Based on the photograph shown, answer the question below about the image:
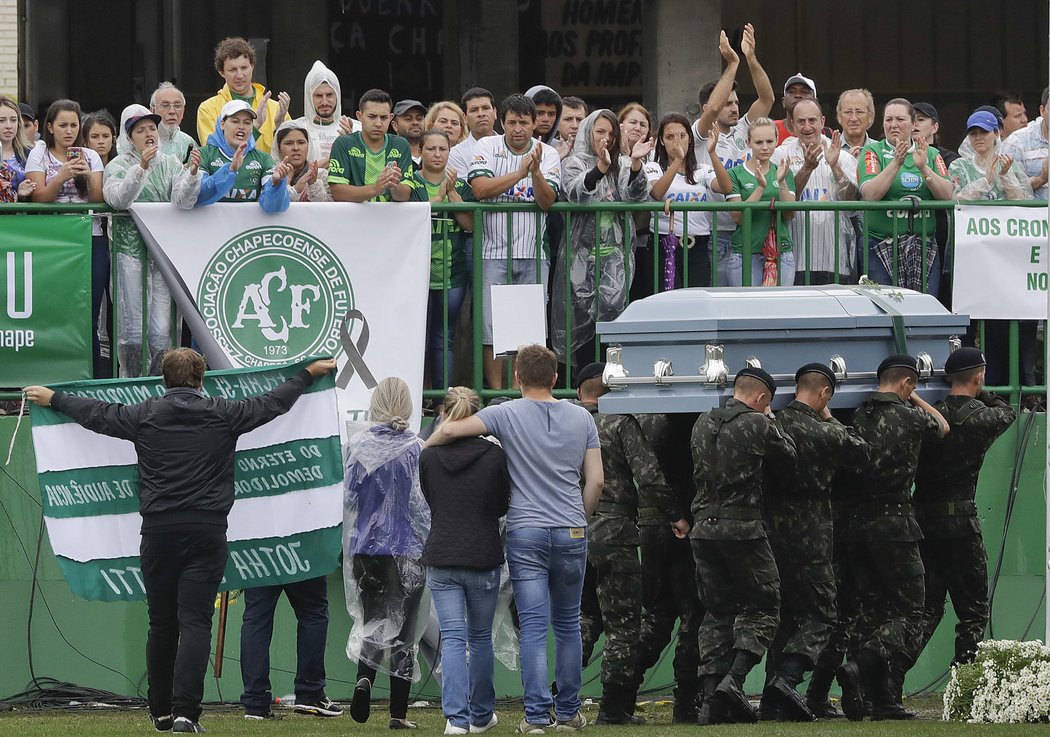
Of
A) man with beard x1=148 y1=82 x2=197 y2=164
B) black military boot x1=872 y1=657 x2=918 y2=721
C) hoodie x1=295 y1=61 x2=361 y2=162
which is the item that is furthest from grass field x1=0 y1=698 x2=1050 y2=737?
hoodie x1=295 y1=61 x2=361 y2=162

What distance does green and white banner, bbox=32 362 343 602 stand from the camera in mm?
11125

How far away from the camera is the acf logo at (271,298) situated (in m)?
12.1

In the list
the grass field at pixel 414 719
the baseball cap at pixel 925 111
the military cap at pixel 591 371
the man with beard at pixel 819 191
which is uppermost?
the baseball cap at pixel 925 111

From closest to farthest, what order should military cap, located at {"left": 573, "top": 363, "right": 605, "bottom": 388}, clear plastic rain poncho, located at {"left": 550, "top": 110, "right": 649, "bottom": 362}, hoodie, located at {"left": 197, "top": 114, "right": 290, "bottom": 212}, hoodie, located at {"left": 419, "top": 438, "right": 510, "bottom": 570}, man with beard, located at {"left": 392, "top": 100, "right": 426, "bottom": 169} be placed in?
hoodie, located at {"left": 419, "top": 438, "right": 510, "bottom": 570} → military cap, located at {"left": 573, "top": 363, "right": 605, "bottom": 388} → hoodie, located at {"left": 197, "top": 114, "right": 290, "bottom": 212} → clear plastic rain poncho, located at {"left": 550, "top": 110, "right": 649, "bottom": 362} → man with beard, located at {"left": 392, "top": 100, "right": 426, "bottom": 169}

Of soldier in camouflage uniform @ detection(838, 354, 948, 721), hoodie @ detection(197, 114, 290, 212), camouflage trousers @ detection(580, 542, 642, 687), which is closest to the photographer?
soldier in camouflage uniform @ detection(838, 354, 948, 721)

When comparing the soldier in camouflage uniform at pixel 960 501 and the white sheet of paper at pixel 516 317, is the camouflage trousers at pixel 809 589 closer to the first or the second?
the soldier in camouflage uniform at pixel 960 501

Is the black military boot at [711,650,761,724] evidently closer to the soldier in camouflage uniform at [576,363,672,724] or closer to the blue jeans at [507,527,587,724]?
the soldier in camouflage uniform at [576,363,672,724]

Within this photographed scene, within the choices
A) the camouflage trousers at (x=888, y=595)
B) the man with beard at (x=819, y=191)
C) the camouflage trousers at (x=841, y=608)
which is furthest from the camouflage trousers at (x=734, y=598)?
the man with beard at (x=819, y=191)

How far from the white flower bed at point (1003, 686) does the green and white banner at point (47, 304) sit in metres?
5.52

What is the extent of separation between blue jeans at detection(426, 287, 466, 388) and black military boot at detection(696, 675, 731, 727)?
298 centimetres

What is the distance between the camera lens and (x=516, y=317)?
40.5 feet

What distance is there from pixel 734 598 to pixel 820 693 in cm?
107

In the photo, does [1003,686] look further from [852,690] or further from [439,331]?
[439,331]

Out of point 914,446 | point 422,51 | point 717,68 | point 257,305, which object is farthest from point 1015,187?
point 422,51
